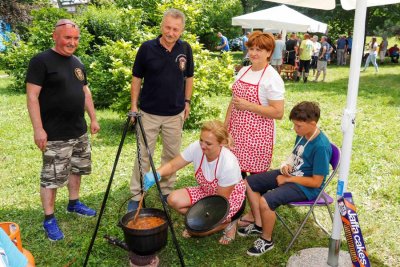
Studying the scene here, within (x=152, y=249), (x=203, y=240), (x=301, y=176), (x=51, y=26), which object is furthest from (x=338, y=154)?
(x=51, y=26)

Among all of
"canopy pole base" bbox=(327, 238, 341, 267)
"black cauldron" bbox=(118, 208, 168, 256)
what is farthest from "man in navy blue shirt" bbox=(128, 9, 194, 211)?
"canopy pole base" bbox=(327, 238, 341, 267)

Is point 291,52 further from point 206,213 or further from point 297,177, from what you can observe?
point 206,213

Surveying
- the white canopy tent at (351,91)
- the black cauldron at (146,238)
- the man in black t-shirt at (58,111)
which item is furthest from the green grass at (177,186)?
the white canopy tent at (351,91)

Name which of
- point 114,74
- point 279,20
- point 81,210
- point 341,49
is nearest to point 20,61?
point 114,74

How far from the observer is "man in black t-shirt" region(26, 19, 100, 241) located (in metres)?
3.20

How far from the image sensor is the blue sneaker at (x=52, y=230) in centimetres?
364

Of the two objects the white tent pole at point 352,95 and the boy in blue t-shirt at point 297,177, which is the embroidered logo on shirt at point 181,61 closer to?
the boy in blue t-shirt at point 297,177

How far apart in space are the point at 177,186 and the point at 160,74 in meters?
1.74

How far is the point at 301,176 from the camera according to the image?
11.0 ft

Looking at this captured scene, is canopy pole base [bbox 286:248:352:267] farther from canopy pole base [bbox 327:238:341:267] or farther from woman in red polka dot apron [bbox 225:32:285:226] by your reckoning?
woman in red polka dot apron [bbox 225:32:285:226]

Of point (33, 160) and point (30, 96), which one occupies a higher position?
point (30, 96)

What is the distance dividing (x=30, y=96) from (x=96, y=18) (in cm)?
1066

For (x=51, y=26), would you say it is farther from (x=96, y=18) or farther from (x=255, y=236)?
(x=255, y=236)

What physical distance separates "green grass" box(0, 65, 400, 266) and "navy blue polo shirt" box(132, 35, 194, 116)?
49.5 inches
